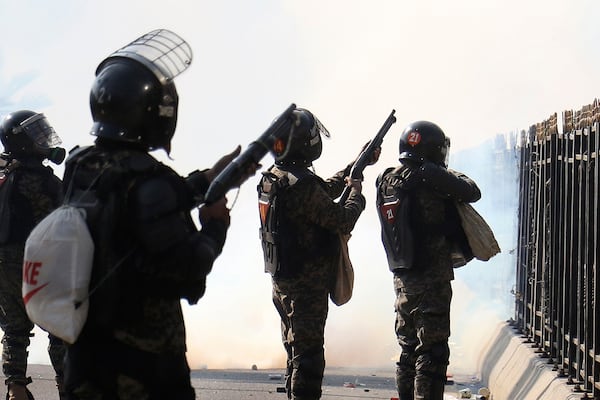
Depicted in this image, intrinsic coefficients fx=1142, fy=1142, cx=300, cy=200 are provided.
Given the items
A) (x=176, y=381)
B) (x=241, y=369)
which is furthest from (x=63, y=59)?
(x=176, y=381)

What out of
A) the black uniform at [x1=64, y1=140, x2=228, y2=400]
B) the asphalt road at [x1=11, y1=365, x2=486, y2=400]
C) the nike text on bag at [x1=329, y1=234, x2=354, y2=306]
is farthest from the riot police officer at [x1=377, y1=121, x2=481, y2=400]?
the black uniform at [x1=64, y1=140, x2=228, y2=400]

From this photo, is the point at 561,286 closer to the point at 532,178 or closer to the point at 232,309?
the point at 532,178

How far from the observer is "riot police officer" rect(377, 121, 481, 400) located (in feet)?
23.5

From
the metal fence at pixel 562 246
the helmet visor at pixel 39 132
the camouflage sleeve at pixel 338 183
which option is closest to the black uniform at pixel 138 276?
the camouflage sleeve at pixel 338 183

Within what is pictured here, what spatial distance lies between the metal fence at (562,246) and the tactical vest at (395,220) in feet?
3.61

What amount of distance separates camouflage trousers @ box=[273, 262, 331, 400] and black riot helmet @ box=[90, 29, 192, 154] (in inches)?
115

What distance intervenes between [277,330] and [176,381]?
8.53 m

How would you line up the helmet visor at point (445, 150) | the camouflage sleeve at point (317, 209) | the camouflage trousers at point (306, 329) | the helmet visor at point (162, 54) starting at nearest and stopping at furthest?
the helmet visor at point (162, 54), the camouflage sleeve at point (317, 209), the camouflage trousers at point (306, 329), the helmet visor at point (445, 150)

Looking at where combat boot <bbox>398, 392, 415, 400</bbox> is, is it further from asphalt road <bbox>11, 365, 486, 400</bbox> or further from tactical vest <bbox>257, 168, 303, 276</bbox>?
tactical vest <bbox>257, 168, 303, 276</bbox>

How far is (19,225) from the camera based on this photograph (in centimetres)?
749

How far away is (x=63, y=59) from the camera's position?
16359mm

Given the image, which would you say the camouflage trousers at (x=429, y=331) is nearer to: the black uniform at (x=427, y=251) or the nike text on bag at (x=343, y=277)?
the black uniform at (x=427, y=251)

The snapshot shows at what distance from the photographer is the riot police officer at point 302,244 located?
262 inches

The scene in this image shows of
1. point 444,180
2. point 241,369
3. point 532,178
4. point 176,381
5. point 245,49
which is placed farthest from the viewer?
point 245,49
